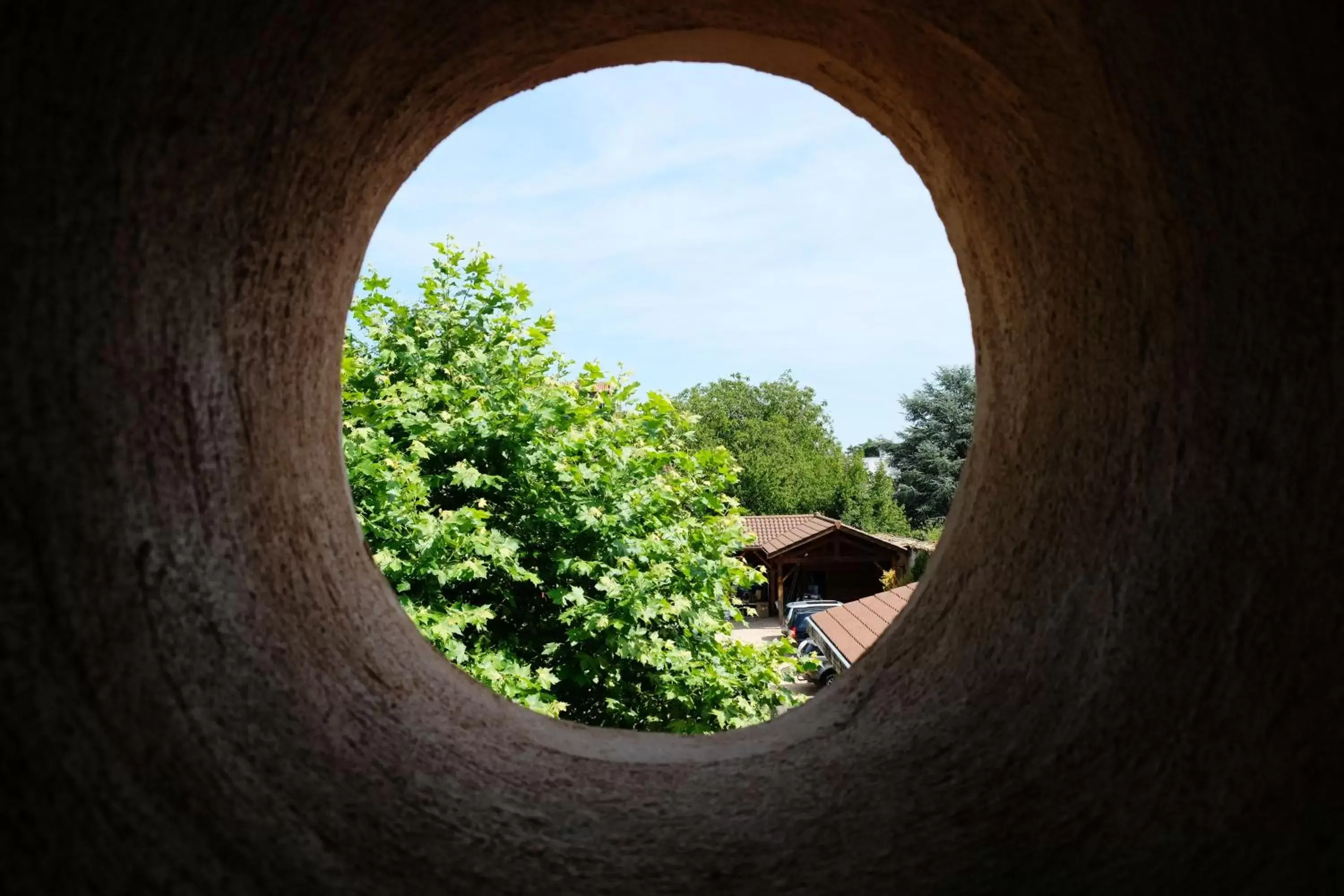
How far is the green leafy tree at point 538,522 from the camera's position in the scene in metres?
5.80

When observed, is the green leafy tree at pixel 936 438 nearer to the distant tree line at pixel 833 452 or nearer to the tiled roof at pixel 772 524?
the distant tree line at pixel 833 452

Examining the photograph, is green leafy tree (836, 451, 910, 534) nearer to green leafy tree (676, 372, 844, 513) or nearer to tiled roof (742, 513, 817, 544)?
green leafy tree (676, 372, 844, 513)

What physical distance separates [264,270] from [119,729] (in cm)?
83

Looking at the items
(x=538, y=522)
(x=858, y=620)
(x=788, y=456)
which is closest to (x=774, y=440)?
(x=788, y=456)

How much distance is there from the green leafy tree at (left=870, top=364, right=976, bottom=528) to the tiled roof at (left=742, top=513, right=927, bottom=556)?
3714mm

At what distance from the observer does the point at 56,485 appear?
3.61 ft

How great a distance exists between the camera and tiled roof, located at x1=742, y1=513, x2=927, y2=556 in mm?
23797

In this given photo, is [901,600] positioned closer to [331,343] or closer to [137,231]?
[331,343]

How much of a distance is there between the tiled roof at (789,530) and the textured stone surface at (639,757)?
18.1 m

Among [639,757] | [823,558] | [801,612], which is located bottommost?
[801,612]

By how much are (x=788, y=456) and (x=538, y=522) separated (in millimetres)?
36198

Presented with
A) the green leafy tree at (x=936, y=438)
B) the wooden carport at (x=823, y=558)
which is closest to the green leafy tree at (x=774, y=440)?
the green leafy tree at (x=936, y=438)

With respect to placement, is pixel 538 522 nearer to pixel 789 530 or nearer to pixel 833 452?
pixel 789 530

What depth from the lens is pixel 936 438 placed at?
3562cm
